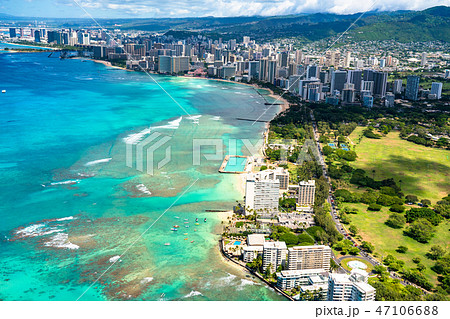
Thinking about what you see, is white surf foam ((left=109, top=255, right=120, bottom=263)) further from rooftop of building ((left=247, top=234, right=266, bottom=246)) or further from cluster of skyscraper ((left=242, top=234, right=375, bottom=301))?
rooftop of building ((left=247, top=234, right=266, bottom=246))

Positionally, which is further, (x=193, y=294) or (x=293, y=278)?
(x=293, y=278)

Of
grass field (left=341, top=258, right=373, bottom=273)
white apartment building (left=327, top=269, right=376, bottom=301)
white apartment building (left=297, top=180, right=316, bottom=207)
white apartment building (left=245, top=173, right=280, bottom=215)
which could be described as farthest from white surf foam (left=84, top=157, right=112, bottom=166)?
white apartment building (left=327, top=269, right=376, bottom=301)

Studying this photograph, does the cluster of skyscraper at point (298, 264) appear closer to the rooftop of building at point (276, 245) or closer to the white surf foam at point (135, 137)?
the rooftop of building at point (276, 245)

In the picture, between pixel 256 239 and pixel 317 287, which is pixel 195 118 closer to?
pixel 256 239

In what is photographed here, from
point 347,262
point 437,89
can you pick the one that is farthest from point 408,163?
point 437,89
